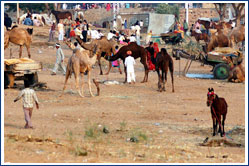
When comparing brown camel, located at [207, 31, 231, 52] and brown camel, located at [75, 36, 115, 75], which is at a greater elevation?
brown camel, located at [207, 31, 231, 52]

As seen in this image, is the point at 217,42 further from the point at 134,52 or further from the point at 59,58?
the point at 59,58

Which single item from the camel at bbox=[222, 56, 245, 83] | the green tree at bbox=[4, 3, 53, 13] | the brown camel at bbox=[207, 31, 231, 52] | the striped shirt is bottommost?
the striped shirt

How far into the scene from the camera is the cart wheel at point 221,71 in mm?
23406

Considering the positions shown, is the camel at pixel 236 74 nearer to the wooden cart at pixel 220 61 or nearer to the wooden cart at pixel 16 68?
the wooden cart at pixel 220 61

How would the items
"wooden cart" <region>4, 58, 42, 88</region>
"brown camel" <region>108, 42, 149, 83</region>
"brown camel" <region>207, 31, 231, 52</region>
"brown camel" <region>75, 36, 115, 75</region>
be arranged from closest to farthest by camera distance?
"wooden cart" <region>4, 58, 42, 88</region> < "brown camel" <region>108, 42, 149, 83</region> < "brown camel" <region>75, 36, 115, 75</region> < "brown camel" <region>207, 31, 231, 52</region>

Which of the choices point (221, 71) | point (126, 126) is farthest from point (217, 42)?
point (126, 126)

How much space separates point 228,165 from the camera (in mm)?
9562

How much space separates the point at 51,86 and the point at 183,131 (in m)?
7.92

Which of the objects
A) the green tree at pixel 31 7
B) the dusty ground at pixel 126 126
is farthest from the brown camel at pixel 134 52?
the green tree at pixel 31 7

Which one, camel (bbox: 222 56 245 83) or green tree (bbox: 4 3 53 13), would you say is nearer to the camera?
camel (bbox: 222 56 245 83)

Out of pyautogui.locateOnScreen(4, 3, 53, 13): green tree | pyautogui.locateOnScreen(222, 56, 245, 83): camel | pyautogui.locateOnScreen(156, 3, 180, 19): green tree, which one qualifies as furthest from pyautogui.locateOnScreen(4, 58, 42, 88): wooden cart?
pyautogui.locateOnScreen(156, 3, 180, 19): green tree

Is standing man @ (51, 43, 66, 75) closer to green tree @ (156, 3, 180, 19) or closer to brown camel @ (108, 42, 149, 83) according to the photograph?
brown camel @ (108, 42, 149, 83)

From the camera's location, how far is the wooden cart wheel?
23.4m

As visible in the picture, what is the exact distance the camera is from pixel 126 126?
13.5 metres
